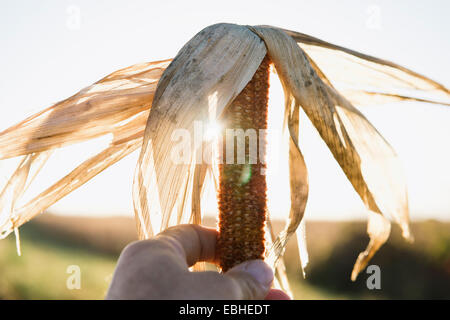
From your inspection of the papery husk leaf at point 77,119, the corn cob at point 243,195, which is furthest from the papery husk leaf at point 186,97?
the papery husk leaf at point 77,119

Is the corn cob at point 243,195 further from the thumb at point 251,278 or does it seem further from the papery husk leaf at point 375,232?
the papery husk leaf at point 375,232

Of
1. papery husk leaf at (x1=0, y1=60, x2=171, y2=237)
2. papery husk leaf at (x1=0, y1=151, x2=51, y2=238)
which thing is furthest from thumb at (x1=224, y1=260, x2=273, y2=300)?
papery husk leaf at (x1=0, y1=151, x2=51, y2=238)

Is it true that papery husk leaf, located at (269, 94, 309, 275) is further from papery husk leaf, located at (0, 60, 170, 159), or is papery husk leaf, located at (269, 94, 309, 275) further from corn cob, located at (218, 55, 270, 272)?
papery husk leaf, located at (0, 60, 170, 159)

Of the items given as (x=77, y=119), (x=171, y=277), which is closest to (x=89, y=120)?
(x=77, y=119)

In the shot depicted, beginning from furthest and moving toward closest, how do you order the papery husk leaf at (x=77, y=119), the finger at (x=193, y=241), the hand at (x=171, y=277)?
the papery husk leaf at (x=77, y=119) < the finger at (x=193, y=241) < the hand at (x=171, y=277)

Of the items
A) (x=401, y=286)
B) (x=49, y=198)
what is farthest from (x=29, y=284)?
(x=49, y=198)

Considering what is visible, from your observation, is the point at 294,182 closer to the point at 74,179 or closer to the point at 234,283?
the point at 234,283
